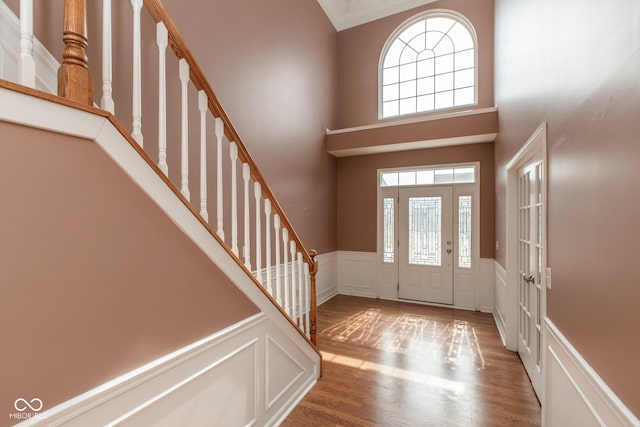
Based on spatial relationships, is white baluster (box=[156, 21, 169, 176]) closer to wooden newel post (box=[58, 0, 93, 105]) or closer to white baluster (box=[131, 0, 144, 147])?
white baluster (box=[131, 0, 144, 147])

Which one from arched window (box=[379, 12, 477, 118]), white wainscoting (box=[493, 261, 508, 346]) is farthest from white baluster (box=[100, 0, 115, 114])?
arched window (box=[379, 12, 477, 118])

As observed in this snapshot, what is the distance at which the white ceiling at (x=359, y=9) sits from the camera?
501cm

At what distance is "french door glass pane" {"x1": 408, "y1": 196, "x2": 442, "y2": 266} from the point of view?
4793 millimetres

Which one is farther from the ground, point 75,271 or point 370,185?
point 370,185

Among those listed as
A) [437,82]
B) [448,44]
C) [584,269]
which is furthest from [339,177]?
[584,269]

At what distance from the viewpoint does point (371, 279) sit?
523cm

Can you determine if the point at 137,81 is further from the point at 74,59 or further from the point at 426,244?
the point at 426,244

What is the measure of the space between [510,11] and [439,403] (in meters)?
3.92

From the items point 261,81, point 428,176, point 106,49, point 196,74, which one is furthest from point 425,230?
point 106,49

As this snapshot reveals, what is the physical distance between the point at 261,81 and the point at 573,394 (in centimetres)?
380

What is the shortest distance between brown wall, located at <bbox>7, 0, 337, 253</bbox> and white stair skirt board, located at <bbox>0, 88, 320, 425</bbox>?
1192 mm

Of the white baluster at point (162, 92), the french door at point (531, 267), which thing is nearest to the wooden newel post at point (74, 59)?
the white baluster at point (162, 92)

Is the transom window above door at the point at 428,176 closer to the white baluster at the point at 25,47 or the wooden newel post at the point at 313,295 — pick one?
the wooden newel post at the point at 313,295

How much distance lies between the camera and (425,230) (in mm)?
4887
